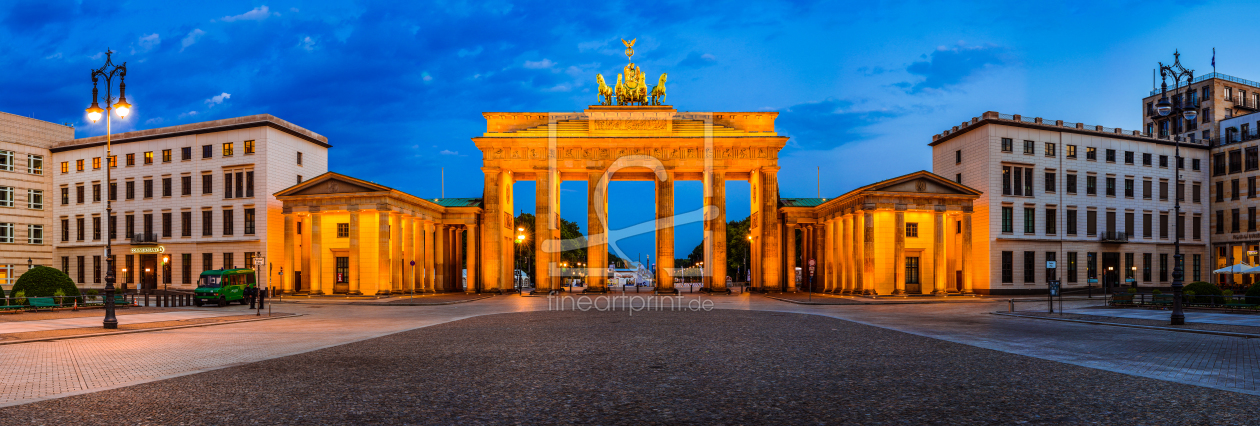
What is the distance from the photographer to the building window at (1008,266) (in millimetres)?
62344

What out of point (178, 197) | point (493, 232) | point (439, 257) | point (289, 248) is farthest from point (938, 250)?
point (178, 197)

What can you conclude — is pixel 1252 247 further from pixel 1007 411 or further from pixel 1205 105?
pixel 1007 411

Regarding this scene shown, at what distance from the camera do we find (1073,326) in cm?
2508

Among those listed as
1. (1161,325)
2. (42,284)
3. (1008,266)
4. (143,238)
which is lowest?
(1008,266)

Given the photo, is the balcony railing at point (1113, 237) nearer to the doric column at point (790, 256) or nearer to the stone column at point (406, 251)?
the doric column at point (790, 256)

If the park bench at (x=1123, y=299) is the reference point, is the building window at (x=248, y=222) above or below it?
above

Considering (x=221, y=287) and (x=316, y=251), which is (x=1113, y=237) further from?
(x=221, y=287)

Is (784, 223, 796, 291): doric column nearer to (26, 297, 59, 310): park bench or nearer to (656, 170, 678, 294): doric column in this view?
(656, 170, 678, 294): doric column

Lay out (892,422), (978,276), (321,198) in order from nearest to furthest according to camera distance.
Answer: (892,422) < (321,198) < (978,276)

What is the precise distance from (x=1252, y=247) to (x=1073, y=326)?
5839cm

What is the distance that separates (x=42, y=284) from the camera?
36375 millimetres

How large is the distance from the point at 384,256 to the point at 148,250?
2441 cm

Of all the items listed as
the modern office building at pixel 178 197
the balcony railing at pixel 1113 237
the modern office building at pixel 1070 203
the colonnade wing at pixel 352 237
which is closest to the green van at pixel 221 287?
the colonnade wing at pixel 352 237

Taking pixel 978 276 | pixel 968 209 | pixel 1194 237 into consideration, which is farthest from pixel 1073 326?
pixel 1194 237
